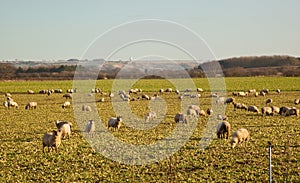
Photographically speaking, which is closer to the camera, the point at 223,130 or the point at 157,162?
the point at 157,162

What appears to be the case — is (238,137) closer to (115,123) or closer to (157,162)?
(157,162)

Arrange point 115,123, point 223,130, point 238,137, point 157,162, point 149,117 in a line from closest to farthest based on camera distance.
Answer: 1. point 157,162
2. point 238,137
3. point 223,130
4. point 115,123
5. point 149,117

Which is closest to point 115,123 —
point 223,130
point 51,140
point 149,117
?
point 149,117

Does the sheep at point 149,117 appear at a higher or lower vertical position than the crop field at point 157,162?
higher

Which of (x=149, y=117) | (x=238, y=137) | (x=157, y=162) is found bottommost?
(x=157, y=162)

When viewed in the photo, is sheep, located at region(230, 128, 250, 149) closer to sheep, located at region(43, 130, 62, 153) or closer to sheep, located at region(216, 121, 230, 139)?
sheep, located at region(216, 121, 230, 139)

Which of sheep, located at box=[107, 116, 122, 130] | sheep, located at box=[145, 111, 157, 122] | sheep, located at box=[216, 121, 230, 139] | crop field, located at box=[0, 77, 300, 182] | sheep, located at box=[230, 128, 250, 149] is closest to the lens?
crop field, located at box=[0, 77, 300, 182]

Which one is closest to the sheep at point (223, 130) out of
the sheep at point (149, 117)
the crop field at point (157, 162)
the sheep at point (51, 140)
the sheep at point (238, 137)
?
the crop field at point (157, 162)

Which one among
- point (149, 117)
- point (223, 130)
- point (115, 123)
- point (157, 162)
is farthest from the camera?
point (149, 117)

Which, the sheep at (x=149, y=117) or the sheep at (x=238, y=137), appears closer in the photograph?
the sheep at (x=238, y=137)

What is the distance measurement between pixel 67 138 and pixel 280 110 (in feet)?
62.6

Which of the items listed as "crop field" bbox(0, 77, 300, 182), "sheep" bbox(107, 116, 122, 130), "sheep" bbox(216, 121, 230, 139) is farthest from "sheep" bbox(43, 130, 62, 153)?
"sheep" bbox(216, 121, 230, 139)

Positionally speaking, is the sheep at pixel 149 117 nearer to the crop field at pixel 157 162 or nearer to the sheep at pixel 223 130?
the crop field at pixel 157 162

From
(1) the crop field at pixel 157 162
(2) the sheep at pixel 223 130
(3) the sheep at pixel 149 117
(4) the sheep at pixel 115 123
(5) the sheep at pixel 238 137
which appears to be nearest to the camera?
(1) the crop field at pixel 157 162
